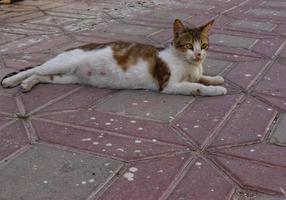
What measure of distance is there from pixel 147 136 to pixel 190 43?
0.98 m

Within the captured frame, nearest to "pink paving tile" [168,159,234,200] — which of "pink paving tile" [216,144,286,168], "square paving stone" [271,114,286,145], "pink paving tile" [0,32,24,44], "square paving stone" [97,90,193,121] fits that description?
"pink paving tile" [216,144,286,168]

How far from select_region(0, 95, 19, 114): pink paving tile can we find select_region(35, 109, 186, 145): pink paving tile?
26 centimetres

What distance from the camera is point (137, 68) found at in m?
3.69

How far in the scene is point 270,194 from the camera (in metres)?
2.35

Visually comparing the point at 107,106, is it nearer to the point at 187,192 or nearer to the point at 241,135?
the point at 241,135

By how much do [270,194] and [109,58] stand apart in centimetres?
184

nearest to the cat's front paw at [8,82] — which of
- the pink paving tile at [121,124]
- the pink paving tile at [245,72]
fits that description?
the pink paving tile at [121,124]

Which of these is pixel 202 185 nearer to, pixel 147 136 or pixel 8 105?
pixel 147 136

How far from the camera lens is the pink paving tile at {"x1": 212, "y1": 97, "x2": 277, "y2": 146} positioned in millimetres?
2955

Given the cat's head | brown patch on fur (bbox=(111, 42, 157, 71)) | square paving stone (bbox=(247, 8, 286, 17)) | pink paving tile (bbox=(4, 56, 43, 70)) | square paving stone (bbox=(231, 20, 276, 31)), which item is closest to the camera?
the cat's head

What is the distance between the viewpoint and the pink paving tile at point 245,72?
13.2 ft

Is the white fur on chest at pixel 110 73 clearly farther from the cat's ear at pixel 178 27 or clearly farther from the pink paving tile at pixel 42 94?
the cat's ear at pixel 178 27

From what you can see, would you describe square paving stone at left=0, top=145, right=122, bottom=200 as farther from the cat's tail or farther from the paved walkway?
the cat's tail

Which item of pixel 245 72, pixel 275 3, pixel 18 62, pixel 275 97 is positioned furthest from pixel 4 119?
pixel 275 3
